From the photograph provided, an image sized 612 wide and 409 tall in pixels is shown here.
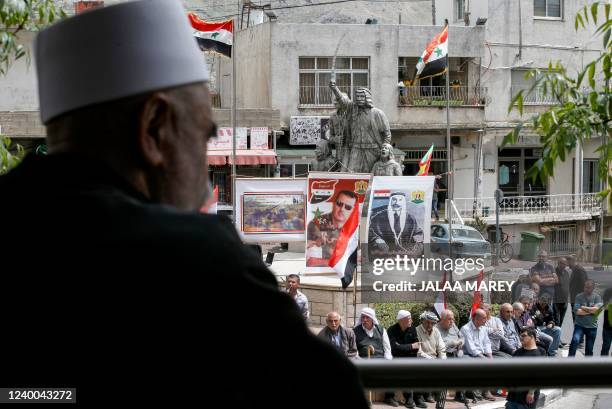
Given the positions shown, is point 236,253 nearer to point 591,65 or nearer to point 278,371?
point 278,371

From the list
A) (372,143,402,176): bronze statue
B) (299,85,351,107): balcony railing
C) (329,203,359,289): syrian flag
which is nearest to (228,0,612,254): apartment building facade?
(299,85,351,107): balcony railing

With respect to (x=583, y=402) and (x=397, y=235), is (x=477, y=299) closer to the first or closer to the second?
(x=397, y=235)

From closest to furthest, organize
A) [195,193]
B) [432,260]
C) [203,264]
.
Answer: [203,264] → [195,193] → [432,260]

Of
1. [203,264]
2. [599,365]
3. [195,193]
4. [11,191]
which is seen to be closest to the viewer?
[203,264]

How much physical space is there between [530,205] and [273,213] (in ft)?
67.5

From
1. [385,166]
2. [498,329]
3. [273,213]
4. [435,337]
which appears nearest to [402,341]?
[435,337]

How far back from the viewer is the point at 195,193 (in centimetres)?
139

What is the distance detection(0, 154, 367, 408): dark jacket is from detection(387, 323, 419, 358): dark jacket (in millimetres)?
10114

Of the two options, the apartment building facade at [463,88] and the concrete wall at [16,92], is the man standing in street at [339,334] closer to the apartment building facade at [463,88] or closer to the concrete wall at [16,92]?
the apartment building facade at [463,88]

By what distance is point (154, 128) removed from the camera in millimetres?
1309

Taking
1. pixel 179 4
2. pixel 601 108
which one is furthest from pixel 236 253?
pixel 601 108

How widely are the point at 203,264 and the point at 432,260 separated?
1290 cm

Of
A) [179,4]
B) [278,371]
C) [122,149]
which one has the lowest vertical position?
[278,371]

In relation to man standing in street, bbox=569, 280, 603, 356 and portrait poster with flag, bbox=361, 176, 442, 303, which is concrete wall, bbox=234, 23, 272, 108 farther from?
man standing in street, bbox=569, 280, 603, 356
